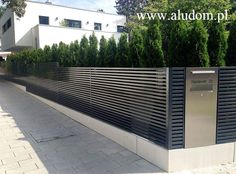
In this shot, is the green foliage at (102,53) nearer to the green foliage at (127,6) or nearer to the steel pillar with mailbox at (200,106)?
the steel pillar with mailbox at (200,106)

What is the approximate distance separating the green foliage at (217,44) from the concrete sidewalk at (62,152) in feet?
6.23

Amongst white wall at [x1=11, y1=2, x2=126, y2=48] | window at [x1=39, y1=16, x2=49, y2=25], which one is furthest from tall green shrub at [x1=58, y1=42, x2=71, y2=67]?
window at [x1=39, y1=16, x2=49, y2=25]

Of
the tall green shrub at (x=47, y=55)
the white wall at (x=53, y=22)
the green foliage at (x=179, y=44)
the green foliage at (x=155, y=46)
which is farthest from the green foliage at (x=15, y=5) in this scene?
the green foliage at (x=179, y=44)

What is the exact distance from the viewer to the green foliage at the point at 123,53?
641cm

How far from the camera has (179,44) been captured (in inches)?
187

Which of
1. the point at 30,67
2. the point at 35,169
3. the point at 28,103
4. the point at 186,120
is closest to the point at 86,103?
the point at 35,169

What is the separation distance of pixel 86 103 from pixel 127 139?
222 centimetres

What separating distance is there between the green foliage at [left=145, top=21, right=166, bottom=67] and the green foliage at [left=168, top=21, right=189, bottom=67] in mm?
385

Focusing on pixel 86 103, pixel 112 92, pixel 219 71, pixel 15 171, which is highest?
pixel 219 71

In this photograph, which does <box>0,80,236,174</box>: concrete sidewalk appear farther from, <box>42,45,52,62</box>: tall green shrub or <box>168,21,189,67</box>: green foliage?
<box>42,45,52,62</box>: tall green shrub

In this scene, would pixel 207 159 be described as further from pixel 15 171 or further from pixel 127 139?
pixel 15 171

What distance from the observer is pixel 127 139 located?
17.2ft

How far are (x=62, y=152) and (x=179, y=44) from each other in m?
3.15

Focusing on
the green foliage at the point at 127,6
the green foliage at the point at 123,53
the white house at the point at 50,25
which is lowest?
the green foliage at the point at 123,53
